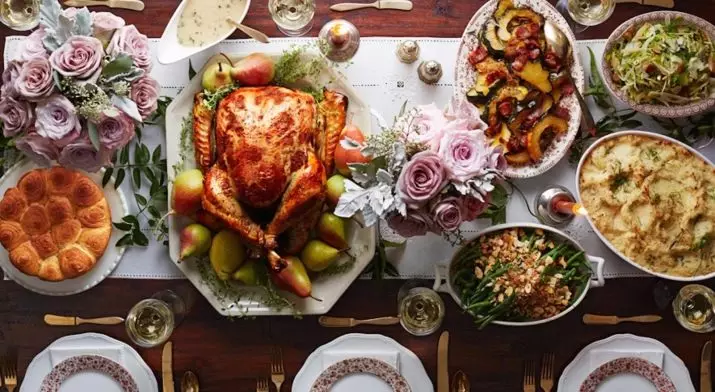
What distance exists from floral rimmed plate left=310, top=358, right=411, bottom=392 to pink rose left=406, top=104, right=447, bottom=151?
70 cm

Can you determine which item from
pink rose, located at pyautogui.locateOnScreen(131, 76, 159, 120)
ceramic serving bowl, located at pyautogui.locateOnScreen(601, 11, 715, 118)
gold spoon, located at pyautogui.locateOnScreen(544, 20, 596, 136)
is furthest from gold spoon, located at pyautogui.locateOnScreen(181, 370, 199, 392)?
ceramic serving bowl, located at pyautogui.locateOnScreen(601, 11, 715, 118)

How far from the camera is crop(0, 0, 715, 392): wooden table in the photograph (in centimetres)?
219

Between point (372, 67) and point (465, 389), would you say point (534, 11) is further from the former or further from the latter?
point (465, 389)

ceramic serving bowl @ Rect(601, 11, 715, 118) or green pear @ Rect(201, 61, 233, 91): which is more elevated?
ceramic serving bowl @ Rect(601, 11, 715, 118)

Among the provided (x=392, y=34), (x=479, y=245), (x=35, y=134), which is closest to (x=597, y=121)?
(x=479, y=245)

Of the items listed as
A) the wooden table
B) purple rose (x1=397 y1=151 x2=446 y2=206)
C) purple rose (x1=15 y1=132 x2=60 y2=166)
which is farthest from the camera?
the wooden table

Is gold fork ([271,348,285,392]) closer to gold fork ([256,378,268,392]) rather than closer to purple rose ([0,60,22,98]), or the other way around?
gold fork ([256,378,268,392])

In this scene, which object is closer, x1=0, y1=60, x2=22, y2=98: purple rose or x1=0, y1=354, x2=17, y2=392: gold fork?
x1=0, y1=60, x2=22, y2=98: purple rose

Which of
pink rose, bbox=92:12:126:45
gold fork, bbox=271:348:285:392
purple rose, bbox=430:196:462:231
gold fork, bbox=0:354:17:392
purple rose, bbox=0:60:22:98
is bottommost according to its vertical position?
gold fork, bbox=0:354:17:392

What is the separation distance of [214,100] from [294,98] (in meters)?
0.23

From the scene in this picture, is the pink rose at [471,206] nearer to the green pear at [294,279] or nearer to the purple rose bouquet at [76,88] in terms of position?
the green pear at [294,279]

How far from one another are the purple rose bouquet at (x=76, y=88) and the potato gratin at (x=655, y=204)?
4.03ft

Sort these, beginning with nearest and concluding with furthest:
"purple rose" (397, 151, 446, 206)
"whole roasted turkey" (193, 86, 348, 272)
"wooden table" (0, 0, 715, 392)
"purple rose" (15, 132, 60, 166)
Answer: "purple rose" (397, 151, 446, 206), "purple rose" (15, 132, 60, 166), "whole roasted turkey" (193, 86, 348, 272), "wooden table" (0, 0, 715, 392)

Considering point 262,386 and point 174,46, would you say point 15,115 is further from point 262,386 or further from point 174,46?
point 262,386
